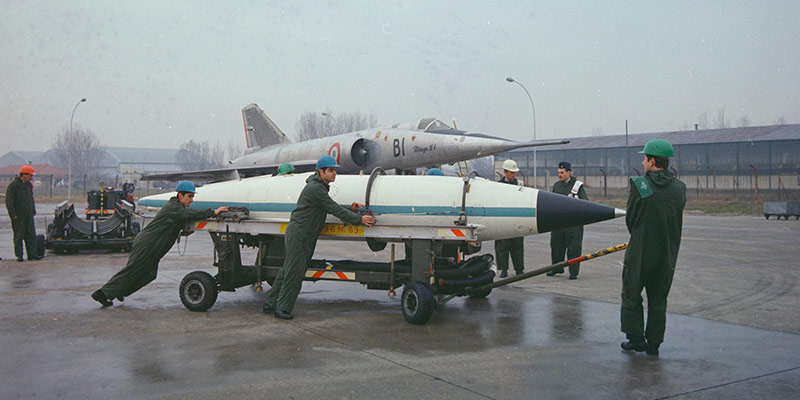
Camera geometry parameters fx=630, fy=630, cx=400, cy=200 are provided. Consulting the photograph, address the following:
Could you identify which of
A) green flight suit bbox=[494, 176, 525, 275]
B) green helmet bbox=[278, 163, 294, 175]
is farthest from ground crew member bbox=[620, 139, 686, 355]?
green helmet bbox=[278, 163, 294, 175]

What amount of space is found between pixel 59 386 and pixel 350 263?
13.2 feet

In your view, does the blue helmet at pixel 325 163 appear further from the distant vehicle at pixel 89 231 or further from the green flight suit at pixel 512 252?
the distant vehicle at pixel 89 231

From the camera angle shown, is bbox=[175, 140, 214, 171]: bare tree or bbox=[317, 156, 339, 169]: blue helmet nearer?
bbox=[317, 156, 339, 169]: blue helmet

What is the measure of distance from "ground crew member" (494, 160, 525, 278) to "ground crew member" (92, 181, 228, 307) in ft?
15.4

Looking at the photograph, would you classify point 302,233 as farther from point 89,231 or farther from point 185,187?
point 89,231

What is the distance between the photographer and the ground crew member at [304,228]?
23.8ft

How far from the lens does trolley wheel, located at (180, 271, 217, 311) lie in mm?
7711

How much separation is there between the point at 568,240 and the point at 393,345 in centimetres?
512

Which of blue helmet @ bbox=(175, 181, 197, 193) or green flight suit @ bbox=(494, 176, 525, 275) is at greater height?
blue helmet @ bbox=(175, 181, 197, 193)

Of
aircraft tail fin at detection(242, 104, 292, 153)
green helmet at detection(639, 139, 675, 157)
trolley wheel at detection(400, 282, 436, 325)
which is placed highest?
aircraft tail fin at detection(242, 104, 292, 153)

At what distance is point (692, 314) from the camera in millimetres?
7438

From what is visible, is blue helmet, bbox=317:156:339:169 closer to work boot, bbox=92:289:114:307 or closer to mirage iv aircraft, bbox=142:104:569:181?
work boot, bbox=92:289:114:307

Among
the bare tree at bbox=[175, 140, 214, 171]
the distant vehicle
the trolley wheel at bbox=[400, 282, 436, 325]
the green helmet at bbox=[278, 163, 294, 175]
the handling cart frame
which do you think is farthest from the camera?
the bare tree at bbox=[175, 140, 214, 171]

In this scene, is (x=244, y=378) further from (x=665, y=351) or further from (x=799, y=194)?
(x=799, y=194)
